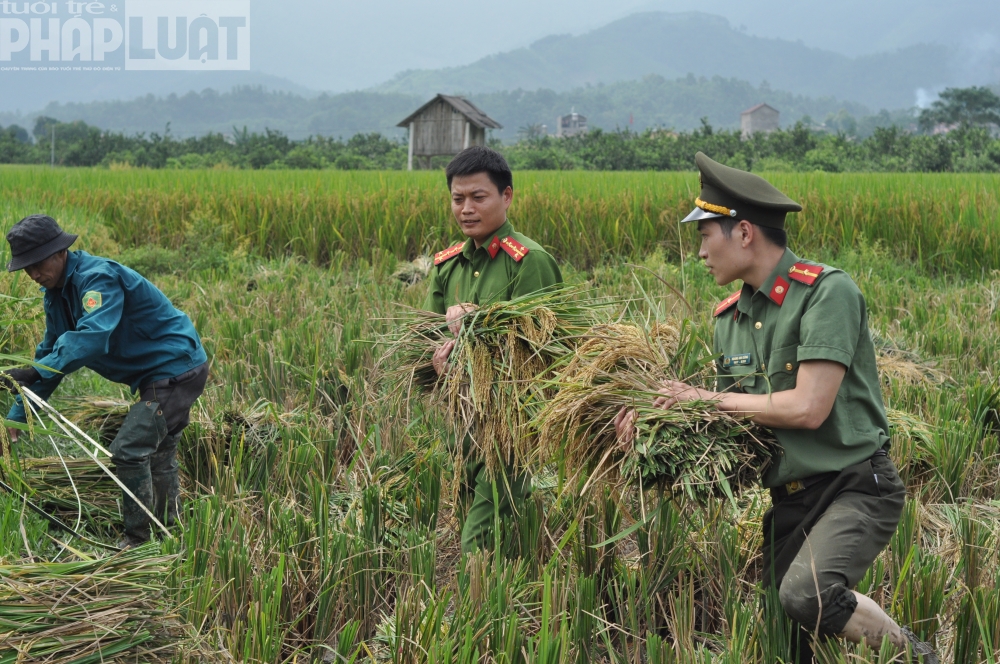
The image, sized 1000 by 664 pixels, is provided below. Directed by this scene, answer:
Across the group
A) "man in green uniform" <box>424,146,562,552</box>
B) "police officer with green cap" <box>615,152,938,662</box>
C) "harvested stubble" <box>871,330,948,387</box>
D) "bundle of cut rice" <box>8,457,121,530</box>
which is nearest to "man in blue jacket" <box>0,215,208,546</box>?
"bundle of cut rice" <box>8,457,121,530</box>

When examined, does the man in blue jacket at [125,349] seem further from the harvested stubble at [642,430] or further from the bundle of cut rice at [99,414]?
the harvested stubble at [642,430]

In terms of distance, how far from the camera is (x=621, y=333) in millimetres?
2684

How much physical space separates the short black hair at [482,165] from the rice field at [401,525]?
1.98ft

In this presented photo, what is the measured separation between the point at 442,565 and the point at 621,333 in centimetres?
133

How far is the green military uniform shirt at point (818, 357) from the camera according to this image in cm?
231

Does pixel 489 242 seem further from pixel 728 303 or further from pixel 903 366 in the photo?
pixel 903 366

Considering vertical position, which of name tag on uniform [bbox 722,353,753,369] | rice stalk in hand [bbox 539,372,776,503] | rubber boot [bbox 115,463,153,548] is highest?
name tag on uniform [bbox 722,353,753,369]

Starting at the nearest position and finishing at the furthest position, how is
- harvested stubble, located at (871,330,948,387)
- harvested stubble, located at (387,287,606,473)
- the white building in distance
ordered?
harvested stubble, located at (387,287,606,473) < harvested stubble, located at (871,330,948,387) < the white building in distance

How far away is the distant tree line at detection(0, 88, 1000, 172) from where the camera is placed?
22.4m

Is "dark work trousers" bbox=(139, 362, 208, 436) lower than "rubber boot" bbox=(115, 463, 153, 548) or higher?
higher

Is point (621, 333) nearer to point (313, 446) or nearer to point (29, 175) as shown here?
point (313, 446)

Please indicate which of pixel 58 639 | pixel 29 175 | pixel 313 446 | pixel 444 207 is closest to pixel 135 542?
pixel 313 446

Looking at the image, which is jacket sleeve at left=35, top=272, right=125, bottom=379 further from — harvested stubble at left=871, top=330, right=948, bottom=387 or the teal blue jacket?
harvested stubble at left=871, top=330, right=948, bottom=387

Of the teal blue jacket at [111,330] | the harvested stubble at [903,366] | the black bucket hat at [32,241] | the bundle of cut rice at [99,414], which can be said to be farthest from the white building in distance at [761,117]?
the black bucket hat at [32,241]
